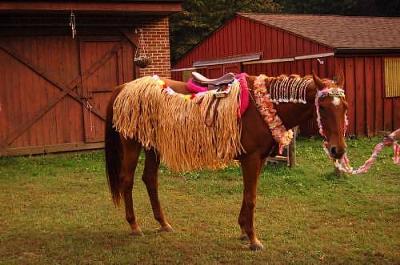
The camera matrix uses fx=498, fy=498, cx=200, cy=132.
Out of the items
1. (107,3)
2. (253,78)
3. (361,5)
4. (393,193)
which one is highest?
(361,5)

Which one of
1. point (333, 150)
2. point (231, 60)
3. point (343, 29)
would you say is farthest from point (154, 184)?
point (231, 60)

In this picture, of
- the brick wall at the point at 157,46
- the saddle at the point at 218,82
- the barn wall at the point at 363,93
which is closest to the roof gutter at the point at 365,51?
the barn wall at the point at 363,93

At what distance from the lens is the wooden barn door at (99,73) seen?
11719 millimetres

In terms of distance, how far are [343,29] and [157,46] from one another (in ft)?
26.0

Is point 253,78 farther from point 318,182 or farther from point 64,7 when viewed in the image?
point 64,7

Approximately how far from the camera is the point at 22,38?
11039mm

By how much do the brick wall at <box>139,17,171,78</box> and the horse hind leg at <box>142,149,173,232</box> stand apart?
21.4ft

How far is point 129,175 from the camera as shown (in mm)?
5758

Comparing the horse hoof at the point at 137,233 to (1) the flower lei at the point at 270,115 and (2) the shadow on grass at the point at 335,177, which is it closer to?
(1) the flower lei at the point at 270,115

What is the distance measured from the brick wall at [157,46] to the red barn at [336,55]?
4.47 metres

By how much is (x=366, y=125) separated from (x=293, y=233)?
10.2 metres

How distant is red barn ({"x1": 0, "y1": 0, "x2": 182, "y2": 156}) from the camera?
1094 centimetres

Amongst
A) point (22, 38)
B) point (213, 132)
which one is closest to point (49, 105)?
point (22, 38)

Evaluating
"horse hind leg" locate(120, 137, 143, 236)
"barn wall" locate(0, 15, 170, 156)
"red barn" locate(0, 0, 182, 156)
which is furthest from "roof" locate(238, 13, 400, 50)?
"horse hind leg" locate(120, 137, 143, 236)
